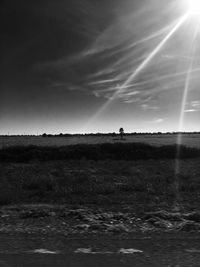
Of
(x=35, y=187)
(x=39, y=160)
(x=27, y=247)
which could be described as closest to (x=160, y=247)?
(x=27, y=247)

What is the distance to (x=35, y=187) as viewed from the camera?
48.6 feet

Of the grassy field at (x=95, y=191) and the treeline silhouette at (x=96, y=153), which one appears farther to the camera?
the treeline silhouette at (x=96, y=153)

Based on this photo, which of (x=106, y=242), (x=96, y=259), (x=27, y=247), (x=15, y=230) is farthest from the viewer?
(x=15, y=230)

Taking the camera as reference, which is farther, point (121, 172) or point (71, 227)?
point (121, 172)

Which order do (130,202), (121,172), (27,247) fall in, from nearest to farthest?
(27,247) < (130,202) < (121,172)

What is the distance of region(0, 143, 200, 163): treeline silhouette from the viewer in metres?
29.4

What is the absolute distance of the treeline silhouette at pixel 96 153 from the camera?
29.4 metres

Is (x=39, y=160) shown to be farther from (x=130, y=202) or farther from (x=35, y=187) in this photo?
(x=130, y=202)

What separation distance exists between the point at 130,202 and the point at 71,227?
425cm

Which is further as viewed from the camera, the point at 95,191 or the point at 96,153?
the point at 96,153

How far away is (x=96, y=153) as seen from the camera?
30531 mm

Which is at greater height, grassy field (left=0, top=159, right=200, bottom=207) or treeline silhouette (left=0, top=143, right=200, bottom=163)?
treeline silhouette (left=0, top=143, right=200, bottom=163)

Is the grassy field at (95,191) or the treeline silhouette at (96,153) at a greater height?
the treeline silhouette at (96,153)

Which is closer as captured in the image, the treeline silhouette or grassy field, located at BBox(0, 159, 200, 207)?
grassy field, located at BBox(0, 159, 200, 207)
